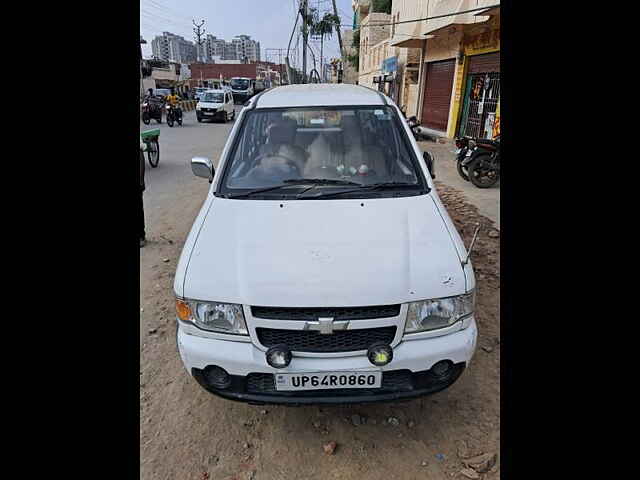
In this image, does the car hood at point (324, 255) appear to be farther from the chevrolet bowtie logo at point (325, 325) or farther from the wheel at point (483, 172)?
the wheel at point (483, 172)

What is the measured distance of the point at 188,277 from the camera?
1917 mm

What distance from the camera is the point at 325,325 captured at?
1762 millimetres

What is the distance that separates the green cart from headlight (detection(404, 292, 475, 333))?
8174 mm

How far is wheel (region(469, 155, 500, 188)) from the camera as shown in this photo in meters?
7.42

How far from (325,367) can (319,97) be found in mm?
2309

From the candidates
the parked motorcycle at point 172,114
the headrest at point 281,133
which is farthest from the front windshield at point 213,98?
the headrest at point 281,133

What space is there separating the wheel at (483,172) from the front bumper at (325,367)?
6232 mm

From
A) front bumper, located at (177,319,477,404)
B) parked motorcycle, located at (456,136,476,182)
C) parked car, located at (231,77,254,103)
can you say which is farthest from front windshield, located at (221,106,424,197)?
parked car, located at (231,77,254,103)

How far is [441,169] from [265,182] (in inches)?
298

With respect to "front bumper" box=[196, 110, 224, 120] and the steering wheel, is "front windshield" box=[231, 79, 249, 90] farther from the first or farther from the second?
the steering wheel

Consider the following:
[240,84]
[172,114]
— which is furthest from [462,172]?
[240,84]

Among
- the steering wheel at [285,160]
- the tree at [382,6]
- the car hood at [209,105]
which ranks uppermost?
the tree at [382,6]

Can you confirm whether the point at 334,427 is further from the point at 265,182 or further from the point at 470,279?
the point at 265,182

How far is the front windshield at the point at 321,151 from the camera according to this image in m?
2.67
